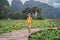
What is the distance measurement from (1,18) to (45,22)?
2.92 meters

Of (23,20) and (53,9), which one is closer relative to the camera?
(23,20)

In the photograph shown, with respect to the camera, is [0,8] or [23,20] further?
[0,8]

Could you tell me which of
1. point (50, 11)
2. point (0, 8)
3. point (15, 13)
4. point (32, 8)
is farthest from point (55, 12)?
point (0, 8)

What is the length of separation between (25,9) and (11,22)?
126 cm

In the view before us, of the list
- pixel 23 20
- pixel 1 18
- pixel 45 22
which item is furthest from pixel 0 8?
pixel 45 22

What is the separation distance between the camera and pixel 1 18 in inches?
651

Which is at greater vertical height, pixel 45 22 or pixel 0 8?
pixel 0 8

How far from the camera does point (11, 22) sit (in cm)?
1648

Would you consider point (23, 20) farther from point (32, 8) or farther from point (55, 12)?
point (55, 12)

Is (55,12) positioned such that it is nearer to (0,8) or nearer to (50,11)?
(50,11)

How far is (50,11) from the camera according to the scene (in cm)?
1708

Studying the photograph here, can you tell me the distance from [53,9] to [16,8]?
2.55 m

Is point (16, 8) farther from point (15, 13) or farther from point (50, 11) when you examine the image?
point (50, 11)

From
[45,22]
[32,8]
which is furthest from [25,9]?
[45,22]
